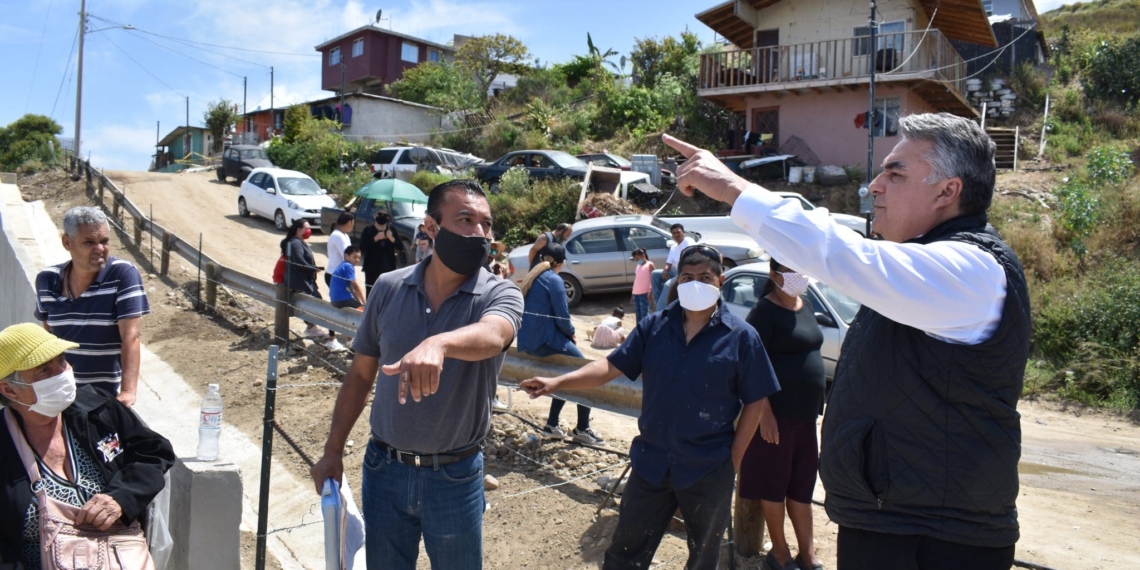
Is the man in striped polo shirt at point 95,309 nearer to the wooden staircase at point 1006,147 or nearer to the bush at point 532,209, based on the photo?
the bush at point 532,209

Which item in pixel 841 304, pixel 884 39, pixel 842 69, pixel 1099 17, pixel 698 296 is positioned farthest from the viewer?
pixel 1099 17

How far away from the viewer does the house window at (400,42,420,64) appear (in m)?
53.7

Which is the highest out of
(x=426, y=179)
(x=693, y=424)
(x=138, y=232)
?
(x=426, y=179)

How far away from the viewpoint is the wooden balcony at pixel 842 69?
2277 cm

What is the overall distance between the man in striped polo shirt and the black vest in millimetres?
3906

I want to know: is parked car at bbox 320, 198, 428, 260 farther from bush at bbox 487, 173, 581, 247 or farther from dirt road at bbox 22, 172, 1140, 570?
dirt road at bbox 22, 172, 1140, 570

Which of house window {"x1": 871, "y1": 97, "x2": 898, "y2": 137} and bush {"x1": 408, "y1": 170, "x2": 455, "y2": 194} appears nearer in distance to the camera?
house window {"x1": 871, "y1": 97, "x2": 898, "y2": 137}

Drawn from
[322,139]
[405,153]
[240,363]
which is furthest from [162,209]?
[240,363]

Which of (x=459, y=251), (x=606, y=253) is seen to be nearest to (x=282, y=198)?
(x=606, y=253)

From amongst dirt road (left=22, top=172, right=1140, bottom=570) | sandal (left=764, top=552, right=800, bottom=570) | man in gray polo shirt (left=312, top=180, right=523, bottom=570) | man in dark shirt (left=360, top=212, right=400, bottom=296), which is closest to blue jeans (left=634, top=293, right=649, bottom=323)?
man in dark shirt (left=360, top=212, right=400, bottom=296)

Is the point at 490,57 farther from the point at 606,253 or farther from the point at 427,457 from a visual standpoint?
the point at 427,457

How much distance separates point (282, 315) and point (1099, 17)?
182 feet

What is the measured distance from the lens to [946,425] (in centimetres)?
203

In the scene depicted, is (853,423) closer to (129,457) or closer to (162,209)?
(129,457)
